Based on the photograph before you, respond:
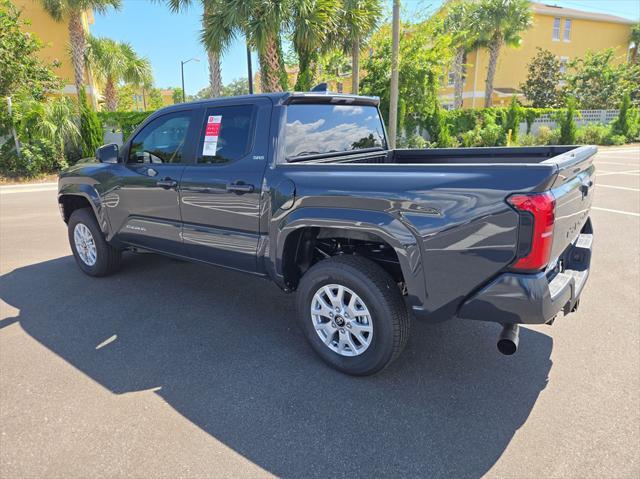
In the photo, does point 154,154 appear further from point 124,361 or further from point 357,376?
point 357,376

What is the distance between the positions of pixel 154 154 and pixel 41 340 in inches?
73.0

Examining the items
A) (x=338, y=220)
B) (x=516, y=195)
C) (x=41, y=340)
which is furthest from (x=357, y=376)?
(x=41, y=340)

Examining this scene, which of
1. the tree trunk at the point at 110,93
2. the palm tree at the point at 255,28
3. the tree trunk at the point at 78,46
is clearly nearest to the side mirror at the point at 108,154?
the palm tree at the point at 255,28

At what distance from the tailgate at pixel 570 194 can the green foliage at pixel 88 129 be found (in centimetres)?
1717

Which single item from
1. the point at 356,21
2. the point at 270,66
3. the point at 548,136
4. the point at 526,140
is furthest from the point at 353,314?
the point at 548,136

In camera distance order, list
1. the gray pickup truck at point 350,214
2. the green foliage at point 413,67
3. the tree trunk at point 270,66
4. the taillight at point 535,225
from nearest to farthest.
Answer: the taillight at point 535,225
the gray pickup truck at point 350,214
the tree trunk at point 270,66
the green foliage at point 413,67

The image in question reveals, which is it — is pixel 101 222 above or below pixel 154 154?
below

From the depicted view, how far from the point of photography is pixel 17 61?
53.8 ft

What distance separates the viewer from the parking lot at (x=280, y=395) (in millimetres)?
2301

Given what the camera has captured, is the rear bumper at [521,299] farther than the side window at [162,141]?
No

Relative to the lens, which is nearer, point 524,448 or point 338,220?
point 524,448

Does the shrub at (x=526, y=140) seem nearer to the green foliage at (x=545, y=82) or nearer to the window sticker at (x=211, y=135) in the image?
the green foliage at (x=545, y=82)

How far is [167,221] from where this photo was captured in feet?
13.4

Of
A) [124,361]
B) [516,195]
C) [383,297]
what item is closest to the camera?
[516,195]
